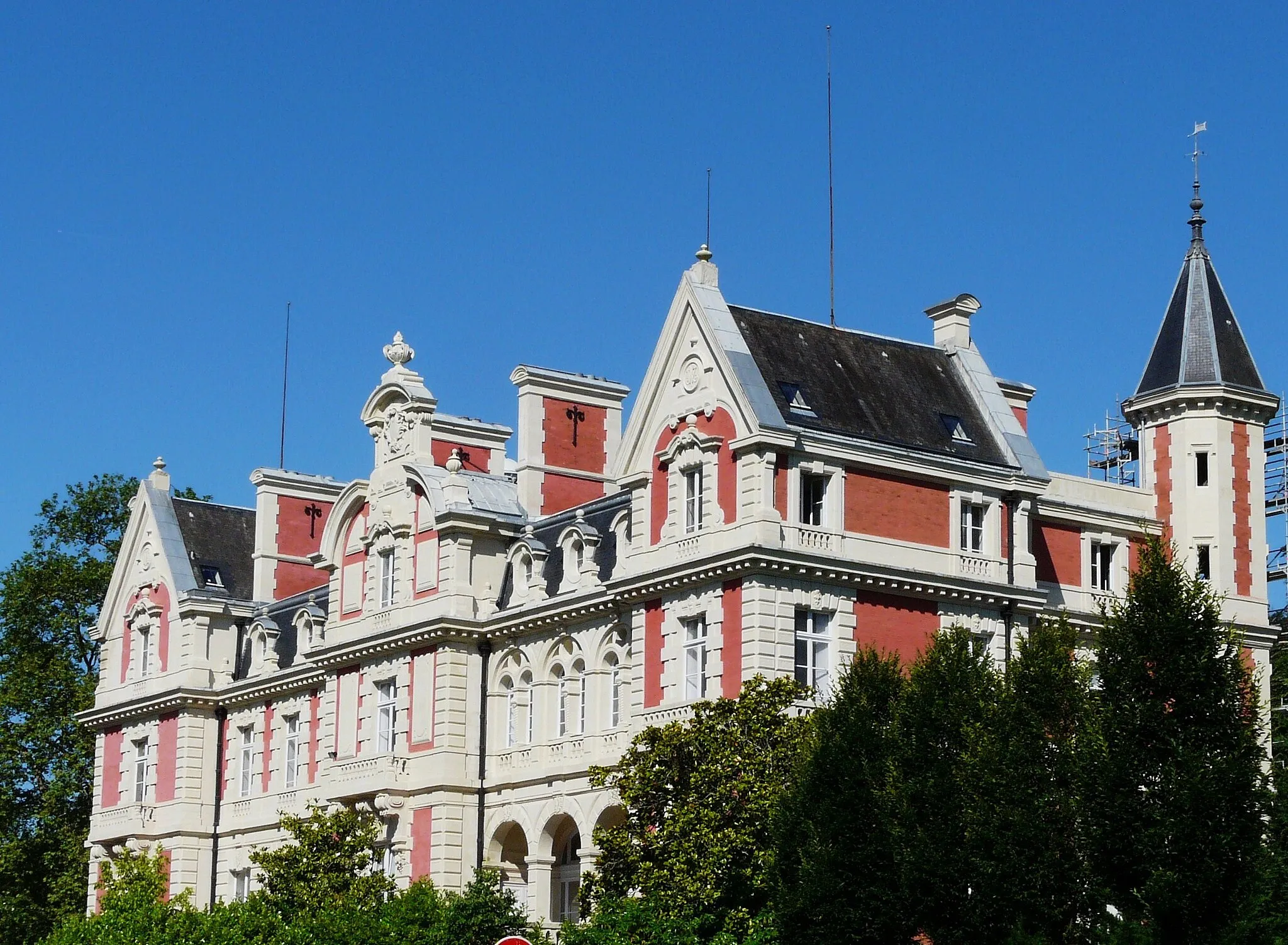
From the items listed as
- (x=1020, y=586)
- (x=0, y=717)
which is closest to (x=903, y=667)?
(x=1020, y=586)

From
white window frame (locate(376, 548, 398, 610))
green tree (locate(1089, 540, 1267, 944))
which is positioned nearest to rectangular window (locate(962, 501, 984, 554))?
green tree (locate(1089, 540, 1267, 944))

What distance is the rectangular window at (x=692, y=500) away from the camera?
50.1 metres

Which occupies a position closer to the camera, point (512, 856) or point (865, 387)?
point (865, 387)

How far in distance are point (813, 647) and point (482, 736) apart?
40.5 feet

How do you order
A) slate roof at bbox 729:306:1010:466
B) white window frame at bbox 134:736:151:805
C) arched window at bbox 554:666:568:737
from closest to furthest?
slate roof at bbox 729:306:1010:466 < arched window at bbox 554:666:568:737 < white window frame at bbox 134:736:151:805

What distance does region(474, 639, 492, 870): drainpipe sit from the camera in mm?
57719

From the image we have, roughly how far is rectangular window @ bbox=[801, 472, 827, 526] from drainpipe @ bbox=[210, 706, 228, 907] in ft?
89.8

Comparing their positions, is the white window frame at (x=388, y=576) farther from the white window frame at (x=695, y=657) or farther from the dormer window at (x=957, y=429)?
the dormer window at (x=957, y=429)

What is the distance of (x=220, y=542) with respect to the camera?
7425 centimetres

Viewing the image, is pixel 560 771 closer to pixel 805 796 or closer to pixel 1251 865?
pixel 805 796

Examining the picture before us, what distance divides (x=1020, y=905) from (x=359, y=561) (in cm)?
2781

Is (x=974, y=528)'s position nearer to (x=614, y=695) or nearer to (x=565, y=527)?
(x=614, y=695)

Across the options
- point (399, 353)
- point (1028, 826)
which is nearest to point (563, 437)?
point (399, 353)

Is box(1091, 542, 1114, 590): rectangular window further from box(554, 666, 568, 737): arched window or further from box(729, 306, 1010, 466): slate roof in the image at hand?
box(554, 666, 568, 737): arched window
